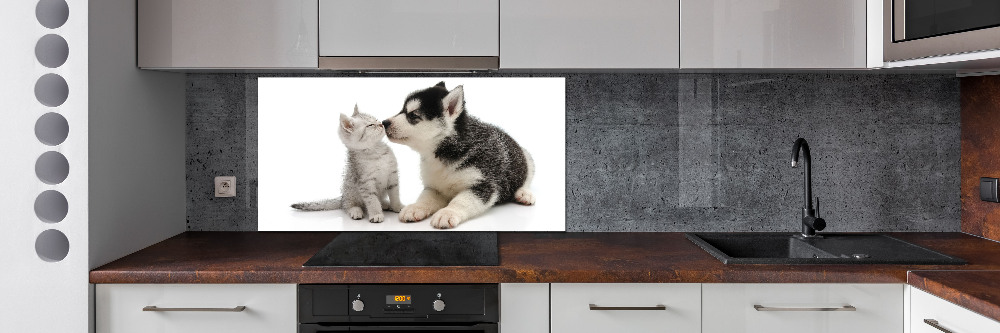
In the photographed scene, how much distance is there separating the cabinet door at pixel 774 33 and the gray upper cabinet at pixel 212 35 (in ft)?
3.90

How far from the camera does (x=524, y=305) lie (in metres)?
1.76

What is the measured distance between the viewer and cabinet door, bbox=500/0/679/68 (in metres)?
2.01

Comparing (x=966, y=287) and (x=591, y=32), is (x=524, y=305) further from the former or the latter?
(x=966, y=287)

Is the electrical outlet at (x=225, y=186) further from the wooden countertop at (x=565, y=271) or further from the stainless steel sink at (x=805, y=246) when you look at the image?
the stainless steel sink at (x=805, y=246)

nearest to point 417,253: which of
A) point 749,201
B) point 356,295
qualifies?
point 356,295

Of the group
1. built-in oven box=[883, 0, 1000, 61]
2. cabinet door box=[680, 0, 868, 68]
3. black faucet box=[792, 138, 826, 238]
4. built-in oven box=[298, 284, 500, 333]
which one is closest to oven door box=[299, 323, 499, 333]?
built-in oven box=[298, 284, 500, 333]

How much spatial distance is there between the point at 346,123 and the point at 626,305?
118 centimetres

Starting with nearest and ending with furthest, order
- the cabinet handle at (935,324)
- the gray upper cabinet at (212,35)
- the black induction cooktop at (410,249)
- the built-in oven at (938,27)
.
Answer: the cabinet handle at (935,324) → the built-in oven at (938,27) → the black induction cooktop at (410,249) → the gray upper cabinet at (212,35)

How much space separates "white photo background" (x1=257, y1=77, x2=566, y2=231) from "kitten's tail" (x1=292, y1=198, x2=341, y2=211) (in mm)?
16

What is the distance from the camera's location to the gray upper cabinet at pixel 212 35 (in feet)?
6.59

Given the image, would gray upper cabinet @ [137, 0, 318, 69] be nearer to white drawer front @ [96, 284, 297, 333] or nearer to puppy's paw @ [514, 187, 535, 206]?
white drawer front @ [96, 284, 297, 333]

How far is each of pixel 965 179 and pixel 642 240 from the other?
3.81 feet
